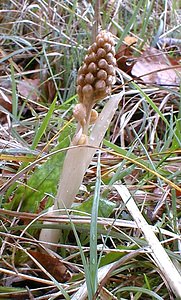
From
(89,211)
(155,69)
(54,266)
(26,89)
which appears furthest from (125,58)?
(54,266)

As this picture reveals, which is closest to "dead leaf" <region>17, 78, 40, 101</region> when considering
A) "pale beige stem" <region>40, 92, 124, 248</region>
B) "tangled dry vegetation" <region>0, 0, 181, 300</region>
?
"tangled dry vegetation" <region>0, 0, 181, 300</region>

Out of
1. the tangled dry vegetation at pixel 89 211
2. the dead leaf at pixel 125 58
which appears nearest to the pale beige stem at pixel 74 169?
the tangled dry vegetation at pixel 89 211

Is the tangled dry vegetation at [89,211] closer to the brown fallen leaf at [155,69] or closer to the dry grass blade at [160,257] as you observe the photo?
the dry grass blade at [160,257]

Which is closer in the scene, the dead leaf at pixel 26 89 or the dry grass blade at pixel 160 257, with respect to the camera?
the dry grass blade at pixel 160 257

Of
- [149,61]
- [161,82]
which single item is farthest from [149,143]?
[149,61]

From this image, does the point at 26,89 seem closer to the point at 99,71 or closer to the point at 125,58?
the point at 125,58

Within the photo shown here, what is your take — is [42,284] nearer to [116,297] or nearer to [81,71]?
[116,297]

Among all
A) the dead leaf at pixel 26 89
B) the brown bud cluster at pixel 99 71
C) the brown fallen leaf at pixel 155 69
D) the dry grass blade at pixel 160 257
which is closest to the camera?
the dry grass blade at pixel 160 257

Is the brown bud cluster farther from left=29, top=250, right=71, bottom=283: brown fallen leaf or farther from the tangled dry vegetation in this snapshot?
left=29, top=250, right=71, bottom=283: brown fallen leaf
